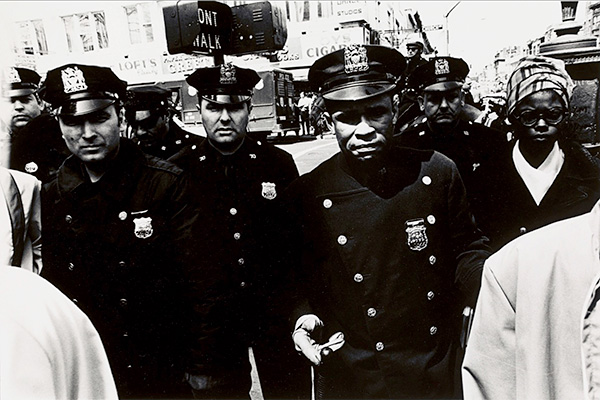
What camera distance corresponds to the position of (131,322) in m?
1.95

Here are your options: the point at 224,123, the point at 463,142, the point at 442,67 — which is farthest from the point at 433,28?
the point at 224,123

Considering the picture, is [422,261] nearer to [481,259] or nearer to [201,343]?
[481,259]

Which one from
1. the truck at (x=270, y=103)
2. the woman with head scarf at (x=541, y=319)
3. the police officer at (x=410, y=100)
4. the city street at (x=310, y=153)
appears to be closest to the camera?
the woman with head scarf at (x=541, y=319)

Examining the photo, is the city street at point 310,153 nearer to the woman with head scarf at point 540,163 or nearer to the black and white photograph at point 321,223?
the black and white photograph at point 321,223

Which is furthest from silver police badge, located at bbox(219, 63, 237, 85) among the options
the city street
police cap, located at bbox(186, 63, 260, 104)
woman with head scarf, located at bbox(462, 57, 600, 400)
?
the city street

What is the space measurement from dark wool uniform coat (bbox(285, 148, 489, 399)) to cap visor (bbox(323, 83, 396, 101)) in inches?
8.3

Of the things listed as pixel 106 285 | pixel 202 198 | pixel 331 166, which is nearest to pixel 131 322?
pixel 106 285

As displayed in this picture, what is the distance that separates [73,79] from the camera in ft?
6.30

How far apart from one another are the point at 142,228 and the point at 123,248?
0.11 m

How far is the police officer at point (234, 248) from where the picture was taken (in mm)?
2031

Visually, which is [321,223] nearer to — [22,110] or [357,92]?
[357,92]

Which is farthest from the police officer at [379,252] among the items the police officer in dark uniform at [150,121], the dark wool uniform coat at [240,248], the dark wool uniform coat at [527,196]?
the police officer in dark uniform at [150,121]

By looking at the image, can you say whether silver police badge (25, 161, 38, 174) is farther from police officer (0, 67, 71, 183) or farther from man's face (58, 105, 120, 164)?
man's face (58, 105, 120, 164)

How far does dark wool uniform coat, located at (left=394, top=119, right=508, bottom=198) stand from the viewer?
2304mm
